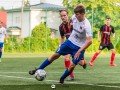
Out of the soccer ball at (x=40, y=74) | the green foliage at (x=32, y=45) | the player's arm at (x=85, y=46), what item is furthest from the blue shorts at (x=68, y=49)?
the green foliage at (x=32, y=45)

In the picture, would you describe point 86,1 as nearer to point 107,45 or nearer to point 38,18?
point 38,18

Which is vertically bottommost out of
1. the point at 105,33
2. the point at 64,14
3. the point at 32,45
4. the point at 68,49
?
the point at 32,45

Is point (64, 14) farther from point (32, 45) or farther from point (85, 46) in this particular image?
point (32, 45)

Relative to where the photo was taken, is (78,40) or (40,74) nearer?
(40,74)

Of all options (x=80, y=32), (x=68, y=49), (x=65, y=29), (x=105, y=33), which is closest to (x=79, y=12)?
(x=80, y=32)

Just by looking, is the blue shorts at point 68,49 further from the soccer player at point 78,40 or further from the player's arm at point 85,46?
the player's arm at point 85,46

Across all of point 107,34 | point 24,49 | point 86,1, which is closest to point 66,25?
point 107,34

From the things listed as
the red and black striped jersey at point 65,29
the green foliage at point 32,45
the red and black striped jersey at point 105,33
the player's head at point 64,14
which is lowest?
the green foliage at point 32,45

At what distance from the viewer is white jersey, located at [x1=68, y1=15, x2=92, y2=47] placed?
10008mm

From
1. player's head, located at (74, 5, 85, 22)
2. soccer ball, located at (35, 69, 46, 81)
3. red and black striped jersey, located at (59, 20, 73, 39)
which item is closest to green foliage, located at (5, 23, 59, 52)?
red and black striped jersey, located at (59, 20, 73, 39)

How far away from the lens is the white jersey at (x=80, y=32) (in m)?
10.0

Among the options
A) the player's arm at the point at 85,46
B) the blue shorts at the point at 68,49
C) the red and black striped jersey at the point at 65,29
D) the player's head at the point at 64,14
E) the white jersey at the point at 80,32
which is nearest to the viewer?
the player's arm at the point at 85,46

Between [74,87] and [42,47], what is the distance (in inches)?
1199

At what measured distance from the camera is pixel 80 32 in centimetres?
1025
